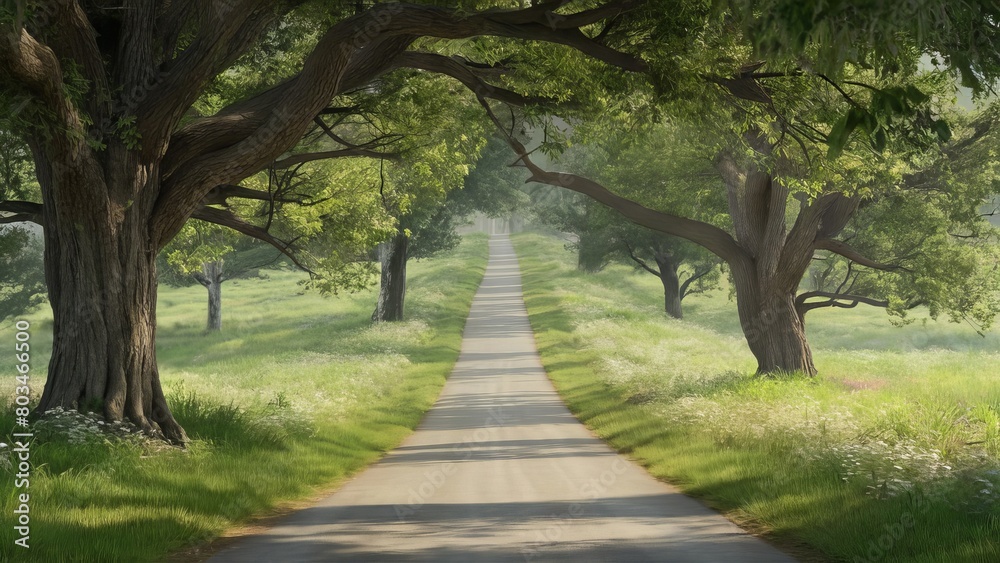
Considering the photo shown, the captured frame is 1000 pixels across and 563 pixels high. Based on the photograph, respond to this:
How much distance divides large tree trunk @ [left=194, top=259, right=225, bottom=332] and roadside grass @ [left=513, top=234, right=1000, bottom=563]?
21.5m

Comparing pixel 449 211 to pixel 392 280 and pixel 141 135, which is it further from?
pixel 141 135

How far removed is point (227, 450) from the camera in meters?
12.4

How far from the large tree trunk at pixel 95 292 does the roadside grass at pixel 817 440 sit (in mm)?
7202

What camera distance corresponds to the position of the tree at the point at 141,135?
10.8 metres

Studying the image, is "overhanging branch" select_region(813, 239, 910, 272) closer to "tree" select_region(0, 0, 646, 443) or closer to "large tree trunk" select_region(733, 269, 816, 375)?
"large tree trunk" select_region(733, 269, 816, 375)

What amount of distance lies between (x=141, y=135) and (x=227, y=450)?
424 centimetres

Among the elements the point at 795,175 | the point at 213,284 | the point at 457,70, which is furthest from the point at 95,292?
the point at 213,284

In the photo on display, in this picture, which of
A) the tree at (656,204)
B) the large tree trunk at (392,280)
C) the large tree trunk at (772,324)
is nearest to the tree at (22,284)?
the large tree trunk at (392,280)

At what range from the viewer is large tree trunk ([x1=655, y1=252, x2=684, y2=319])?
48625 millimetres

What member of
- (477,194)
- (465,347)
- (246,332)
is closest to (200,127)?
(465,347)

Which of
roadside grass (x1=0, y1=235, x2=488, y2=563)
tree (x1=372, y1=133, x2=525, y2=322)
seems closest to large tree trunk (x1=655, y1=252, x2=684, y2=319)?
tree (x1=372, y1=133, x2=525, y2=322)

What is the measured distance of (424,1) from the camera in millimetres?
12648

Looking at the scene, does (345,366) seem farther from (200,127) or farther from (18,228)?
(200,127)

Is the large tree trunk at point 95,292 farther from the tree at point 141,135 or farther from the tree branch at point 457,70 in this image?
the tree branch at point 457,70
